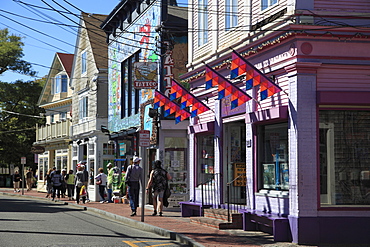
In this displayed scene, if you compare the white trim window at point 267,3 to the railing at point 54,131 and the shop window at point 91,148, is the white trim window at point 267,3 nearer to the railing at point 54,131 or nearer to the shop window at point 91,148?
the shop window at point 91,148

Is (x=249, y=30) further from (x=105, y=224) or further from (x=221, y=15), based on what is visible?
(x=105, y=224)

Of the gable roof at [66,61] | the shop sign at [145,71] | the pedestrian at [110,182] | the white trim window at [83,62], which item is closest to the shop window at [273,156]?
the shop sign at [145,71]

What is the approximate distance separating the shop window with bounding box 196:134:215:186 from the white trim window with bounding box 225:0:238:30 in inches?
148

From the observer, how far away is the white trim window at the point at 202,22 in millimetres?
19828

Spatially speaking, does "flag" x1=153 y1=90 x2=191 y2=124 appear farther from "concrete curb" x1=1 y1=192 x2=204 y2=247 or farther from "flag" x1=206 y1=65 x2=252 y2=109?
"flag" x1=206 y1=65 x2=252 y2=109

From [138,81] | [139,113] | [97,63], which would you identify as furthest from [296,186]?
[97,63]

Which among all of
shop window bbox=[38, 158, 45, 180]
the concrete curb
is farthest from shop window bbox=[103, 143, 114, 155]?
shop window bbox=[38, 158, 45, 180]

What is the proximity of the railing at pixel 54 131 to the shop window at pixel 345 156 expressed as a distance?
31.9m

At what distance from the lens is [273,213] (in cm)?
→ 1462

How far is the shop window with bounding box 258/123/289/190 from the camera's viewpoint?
14547 mm

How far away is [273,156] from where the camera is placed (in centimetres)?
1516

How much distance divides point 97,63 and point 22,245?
2426cm

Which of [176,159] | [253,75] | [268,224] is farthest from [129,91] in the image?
[268,224]

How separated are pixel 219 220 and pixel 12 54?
45.9 metres
